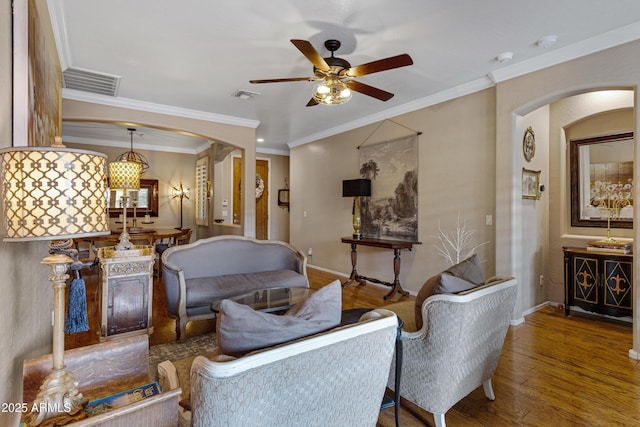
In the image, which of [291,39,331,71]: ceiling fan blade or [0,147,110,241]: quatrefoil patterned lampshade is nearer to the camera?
[0,147,110,241]: quatrefoil patterned lampshade

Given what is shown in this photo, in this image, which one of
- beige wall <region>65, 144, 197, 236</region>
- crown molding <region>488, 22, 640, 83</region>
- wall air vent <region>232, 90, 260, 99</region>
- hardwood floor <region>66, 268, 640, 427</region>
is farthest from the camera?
beige wall <region>65, 144, 197, 236</region>

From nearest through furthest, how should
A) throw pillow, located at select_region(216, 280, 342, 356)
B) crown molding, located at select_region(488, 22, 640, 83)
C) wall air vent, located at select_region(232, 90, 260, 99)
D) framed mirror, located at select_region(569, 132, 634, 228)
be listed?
throw pillow, located at select_region(216, 280, 342, 356) < crown molding, located at select_region(488, 22, 640, 83) < framed mirror, located at select_region(569, 132, 634, 228) < wall air vent, located at select_region(232, 90, 260, 99)

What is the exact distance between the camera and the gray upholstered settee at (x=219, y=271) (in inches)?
128

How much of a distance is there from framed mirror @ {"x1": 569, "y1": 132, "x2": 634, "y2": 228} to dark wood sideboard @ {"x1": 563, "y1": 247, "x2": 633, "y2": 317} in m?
0.57

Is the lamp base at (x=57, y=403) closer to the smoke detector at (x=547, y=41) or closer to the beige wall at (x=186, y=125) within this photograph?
the smoke detector at (x=547, y=41)

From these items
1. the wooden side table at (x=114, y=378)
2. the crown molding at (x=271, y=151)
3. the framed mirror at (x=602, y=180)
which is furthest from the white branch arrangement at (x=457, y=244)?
the crown molding at (x=271, y=151)

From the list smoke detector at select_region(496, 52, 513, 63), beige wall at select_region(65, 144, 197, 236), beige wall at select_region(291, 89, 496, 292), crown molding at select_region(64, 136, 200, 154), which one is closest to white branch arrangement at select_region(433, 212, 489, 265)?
beige wall at select_region(291, 89, 496, 292)

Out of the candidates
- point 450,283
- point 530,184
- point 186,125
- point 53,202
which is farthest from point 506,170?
point 186,125

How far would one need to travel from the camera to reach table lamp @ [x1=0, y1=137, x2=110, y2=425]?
3.06 feet

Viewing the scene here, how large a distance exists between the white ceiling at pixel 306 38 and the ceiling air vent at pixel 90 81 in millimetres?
91

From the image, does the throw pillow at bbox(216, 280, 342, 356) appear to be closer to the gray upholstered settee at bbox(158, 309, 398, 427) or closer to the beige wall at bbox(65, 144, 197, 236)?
the gray upholstered settee at bbox(158, 309, 398, 427)

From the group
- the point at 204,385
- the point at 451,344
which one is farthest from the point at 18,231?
the point at 451,344

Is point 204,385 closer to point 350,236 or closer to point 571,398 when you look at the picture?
point 571,398

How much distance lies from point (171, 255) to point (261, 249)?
1087 millimetres
